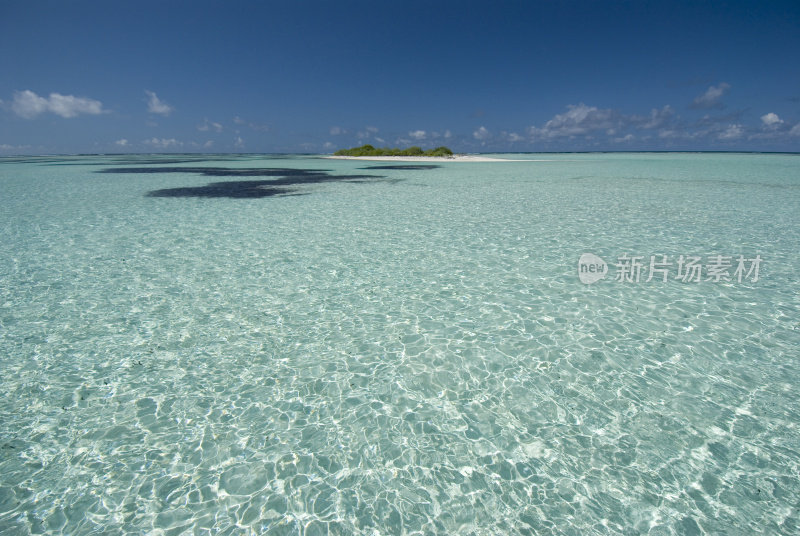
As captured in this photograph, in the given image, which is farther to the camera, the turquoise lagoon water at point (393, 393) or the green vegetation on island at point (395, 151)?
the green vegetation on island at point (395, 151)

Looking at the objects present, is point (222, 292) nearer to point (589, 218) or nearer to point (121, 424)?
point (121, 424)

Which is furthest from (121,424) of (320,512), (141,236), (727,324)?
(141,236)

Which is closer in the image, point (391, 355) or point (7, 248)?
point (391, 355)

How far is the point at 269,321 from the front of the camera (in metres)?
5.37

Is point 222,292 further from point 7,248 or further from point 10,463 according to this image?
point 7,248

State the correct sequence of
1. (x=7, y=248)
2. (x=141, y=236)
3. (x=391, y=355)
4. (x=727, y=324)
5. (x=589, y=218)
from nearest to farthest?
(x=391, y=355) < (x=727, y=324) < (x=7, y=248) < (x=141, y=236) < (x=589, y=218)

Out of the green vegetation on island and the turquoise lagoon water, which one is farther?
the green vegetation on island

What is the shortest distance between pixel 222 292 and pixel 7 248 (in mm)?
6381

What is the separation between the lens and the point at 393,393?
395 cm

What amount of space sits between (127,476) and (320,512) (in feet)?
5.00

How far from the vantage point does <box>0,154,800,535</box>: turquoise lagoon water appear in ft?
9.00

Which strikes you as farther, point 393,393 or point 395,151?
point 395,151

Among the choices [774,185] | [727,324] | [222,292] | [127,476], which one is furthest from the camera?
[774,185]

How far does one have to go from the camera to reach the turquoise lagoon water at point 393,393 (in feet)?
9.00
